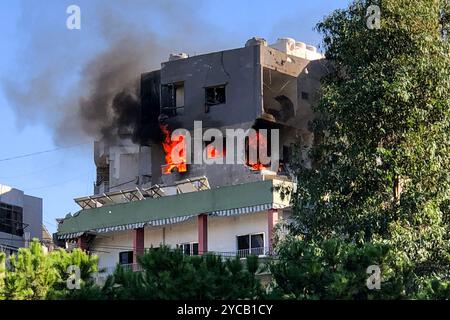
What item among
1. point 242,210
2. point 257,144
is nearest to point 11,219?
point 257,144

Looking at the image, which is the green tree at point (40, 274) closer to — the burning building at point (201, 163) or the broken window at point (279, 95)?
the burning building at point (201, 163)

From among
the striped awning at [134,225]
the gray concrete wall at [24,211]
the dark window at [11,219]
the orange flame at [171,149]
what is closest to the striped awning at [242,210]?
the striped awning at [134,225]

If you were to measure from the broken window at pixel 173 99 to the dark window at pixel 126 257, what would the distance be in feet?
30.3

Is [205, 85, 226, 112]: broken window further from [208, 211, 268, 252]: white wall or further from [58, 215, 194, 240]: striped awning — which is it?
[208, 211, 268, 252]: white wall

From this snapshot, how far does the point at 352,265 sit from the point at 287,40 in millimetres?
31677

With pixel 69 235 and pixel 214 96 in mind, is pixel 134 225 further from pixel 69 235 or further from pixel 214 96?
pixel 214 96

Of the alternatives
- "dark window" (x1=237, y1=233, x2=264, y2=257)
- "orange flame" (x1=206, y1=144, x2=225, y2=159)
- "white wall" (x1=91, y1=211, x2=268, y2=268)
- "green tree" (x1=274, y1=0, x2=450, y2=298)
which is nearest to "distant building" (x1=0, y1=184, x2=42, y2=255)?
"white wall" (x1=91, y1=211, x2=268, y2=268)

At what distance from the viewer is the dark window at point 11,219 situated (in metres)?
57.8

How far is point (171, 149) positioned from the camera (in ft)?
188

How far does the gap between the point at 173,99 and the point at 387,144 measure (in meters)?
23.4

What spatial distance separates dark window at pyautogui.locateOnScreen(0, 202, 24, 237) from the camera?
57.8m

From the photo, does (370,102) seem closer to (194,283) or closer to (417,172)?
(417,172)

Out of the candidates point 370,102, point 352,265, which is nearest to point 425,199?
point 370,102

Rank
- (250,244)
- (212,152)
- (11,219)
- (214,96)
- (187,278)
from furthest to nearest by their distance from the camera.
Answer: (11,219), (214,96), (212,152), (250,244), (187,278)
